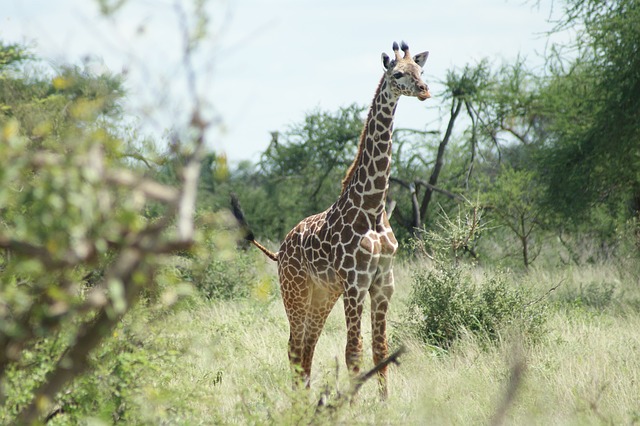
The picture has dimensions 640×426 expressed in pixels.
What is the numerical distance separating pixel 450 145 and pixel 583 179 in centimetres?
591

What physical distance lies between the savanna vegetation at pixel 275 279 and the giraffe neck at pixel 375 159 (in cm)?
122

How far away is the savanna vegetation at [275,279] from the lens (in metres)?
2.49

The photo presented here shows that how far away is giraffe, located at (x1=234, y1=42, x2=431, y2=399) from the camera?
5801 millimetres

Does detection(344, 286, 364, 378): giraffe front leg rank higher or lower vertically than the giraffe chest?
lower

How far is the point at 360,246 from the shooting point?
18.9 ft

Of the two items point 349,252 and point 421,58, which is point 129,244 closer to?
point 349,252

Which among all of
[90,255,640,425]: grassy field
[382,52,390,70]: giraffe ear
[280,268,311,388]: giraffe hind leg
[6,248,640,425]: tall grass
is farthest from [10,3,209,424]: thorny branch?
[280,268,311,388]: giraffe hind leg

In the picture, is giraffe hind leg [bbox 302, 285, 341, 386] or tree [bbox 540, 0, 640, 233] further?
tree [bbox 540, 0, 640, 233]

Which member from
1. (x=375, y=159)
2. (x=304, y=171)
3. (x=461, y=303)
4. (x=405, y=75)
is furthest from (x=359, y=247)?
(x=304, y=171)

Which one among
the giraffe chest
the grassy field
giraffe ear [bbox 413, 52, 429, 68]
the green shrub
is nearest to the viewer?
the grassy field

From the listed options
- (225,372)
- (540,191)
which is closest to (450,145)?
(540,191)

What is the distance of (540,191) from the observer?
48.3 feet

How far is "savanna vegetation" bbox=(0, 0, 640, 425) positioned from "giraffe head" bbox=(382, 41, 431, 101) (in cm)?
176

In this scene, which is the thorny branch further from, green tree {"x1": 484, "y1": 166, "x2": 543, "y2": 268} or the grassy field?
green tree {"x1": 484, "y1": 166, "x2": 543, "y2": 268}
